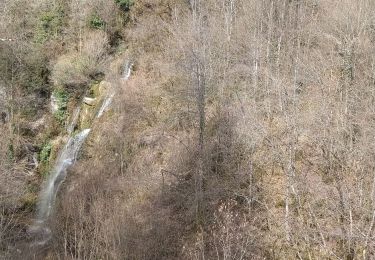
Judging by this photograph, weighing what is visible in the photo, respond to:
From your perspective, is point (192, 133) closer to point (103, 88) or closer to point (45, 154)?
point (103, 88)

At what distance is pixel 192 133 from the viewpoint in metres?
17.9

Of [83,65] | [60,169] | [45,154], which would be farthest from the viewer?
[83,65]

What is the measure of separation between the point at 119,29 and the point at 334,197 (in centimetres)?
1890

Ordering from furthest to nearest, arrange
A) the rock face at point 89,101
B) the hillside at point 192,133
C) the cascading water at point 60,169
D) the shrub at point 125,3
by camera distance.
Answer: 1. the shrub at point 125,3
2. the rock face at point 89,101
3. the cascading water at point 60,169
4. the hillside at point 192,133

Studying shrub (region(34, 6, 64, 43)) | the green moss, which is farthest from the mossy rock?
shrub (region(34, 6, 64, 43))

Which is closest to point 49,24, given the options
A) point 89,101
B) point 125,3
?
point 125,3

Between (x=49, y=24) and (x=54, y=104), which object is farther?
(x=49, y=24)

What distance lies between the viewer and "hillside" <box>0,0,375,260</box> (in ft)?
39.0

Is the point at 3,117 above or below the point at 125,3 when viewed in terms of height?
below

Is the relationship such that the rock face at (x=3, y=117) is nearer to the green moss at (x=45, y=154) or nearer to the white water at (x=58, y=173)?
the green moss at (x=45, y=154)

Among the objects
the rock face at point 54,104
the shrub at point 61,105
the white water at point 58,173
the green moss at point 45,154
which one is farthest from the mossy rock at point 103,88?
the green moss at point 45,154

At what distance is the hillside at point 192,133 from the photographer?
39.0 ft

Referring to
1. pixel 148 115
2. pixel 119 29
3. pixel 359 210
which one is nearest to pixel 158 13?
pixel 119 29

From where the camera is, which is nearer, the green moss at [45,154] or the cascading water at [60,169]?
the cascading water at [60,169]
